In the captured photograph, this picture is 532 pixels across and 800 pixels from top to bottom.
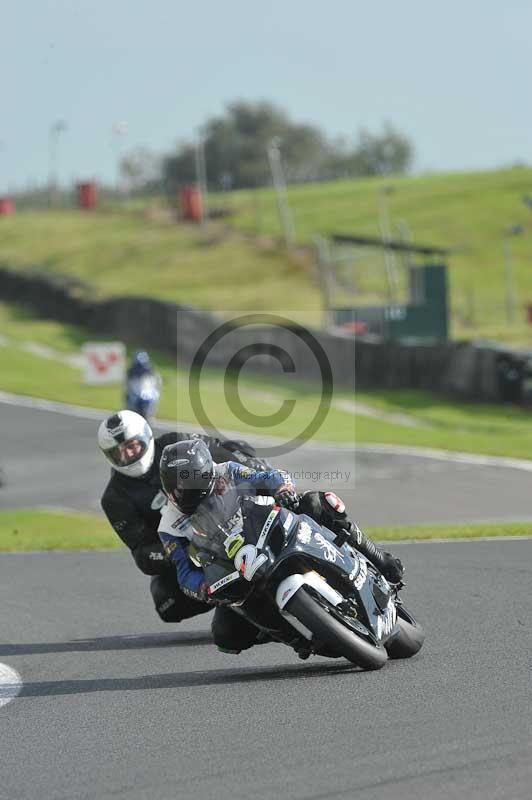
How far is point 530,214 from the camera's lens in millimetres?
60250

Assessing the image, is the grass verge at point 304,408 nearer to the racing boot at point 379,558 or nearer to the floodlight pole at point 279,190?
the floodlight pole at point 279,190

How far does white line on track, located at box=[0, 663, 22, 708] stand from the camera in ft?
23.9

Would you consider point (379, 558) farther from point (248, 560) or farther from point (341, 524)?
point (248, 560)

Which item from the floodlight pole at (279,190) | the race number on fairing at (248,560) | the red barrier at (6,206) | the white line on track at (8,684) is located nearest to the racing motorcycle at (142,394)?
the white line on track at (8,684)

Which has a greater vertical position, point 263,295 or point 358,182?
point 358,182

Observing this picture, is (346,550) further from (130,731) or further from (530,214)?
(530,214)

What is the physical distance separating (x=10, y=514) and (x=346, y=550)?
11628 millimetres

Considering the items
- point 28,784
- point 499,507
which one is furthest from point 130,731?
point 499,507

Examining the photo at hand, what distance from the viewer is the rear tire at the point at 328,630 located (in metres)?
6.83

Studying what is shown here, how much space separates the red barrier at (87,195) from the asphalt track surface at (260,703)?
62.0 metres

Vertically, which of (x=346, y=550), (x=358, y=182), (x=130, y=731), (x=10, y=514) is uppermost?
(x=358, y=182)

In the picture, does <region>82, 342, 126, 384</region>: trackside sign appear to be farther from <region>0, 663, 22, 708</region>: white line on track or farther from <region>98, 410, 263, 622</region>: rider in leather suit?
<region>0, 663, 22, 708</region>: white line on track

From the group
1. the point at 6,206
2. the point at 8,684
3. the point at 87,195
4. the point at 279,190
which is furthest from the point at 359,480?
the point at 6,206

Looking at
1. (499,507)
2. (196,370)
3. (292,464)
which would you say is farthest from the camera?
(196,370)
